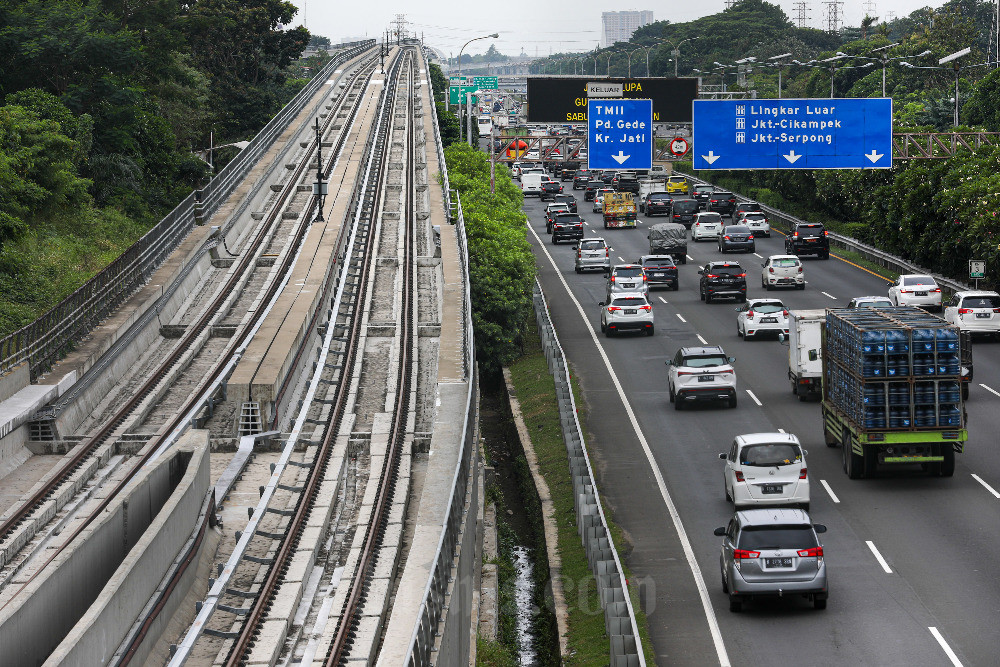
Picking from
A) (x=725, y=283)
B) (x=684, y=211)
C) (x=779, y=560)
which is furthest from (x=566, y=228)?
(x=779, y=560)

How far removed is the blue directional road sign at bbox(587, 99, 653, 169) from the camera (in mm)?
49531

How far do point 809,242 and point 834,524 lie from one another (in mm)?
43874

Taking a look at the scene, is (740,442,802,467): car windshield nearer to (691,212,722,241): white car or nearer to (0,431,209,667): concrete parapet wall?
(0,431,209,667): concrete parapet wall

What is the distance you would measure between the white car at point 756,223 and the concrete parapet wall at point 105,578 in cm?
5813

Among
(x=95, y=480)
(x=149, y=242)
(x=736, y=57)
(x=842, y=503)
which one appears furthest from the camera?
(x=736, y=57)

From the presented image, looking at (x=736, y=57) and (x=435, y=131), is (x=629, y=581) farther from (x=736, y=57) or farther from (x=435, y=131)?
(x=736, y=57)

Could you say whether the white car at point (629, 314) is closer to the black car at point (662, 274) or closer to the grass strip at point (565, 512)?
the grass strip at point (565, 512)

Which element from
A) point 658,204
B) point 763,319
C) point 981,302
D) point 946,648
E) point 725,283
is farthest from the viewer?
point 658,204

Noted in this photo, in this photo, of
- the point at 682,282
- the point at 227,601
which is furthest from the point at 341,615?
the point at 682,282

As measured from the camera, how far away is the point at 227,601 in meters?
20.0

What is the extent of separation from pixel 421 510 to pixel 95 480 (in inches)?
276

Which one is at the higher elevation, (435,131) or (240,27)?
(240,27)

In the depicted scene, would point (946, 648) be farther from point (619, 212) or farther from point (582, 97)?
point (619, 212)

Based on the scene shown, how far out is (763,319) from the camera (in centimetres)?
4656
